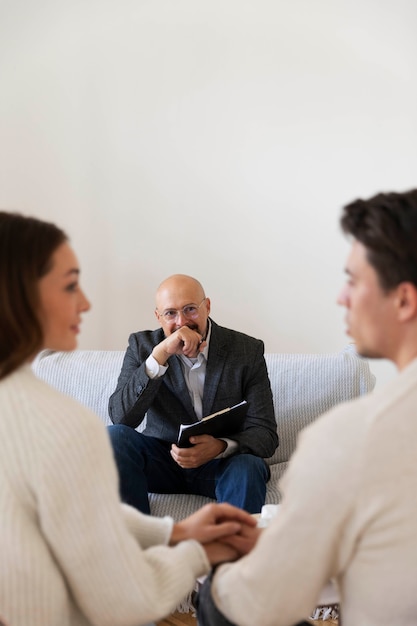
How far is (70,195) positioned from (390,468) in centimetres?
274

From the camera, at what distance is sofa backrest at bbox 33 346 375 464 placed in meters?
2.83

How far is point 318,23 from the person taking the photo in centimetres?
329

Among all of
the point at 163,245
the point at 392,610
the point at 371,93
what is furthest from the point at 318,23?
the point at 392,610

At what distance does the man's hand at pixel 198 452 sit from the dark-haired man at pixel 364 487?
1.15 m

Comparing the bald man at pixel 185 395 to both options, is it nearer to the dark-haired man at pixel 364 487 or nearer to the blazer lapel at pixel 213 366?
the blazer lapel at pixel 213 366

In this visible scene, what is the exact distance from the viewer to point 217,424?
235 centimetres

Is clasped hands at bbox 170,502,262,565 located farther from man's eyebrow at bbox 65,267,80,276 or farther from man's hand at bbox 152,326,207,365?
man's hand at bbox 152,326,207,365

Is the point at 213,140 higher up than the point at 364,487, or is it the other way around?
the point at 213,140

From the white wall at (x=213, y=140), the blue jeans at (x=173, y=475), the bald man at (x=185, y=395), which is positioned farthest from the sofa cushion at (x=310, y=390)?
the white wall at (x=213, y=140)

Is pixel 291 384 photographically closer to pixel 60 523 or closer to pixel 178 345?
pixel 178 345

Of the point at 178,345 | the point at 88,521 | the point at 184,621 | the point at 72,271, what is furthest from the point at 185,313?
the point at 88,521

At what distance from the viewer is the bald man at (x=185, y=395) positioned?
249 cm

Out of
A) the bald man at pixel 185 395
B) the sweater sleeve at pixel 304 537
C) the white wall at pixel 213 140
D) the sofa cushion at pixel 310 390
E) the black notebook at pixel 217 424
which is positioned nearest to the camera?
the sweater sleeve at pixel 304 537

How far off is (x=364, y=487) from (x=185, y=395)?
5.14 ft
